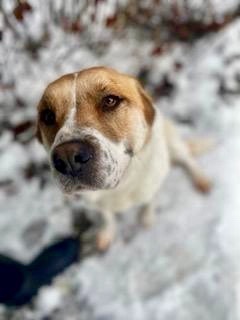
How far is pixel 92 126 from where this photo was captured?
2314mm

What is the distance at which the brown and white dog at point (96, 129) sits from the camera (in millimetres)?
2246

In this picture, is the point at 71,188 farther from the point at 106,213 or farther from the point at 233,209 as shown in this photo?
the point at 233,209

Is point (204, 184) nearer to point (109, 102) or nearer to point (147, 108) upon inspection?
point (147, 108)

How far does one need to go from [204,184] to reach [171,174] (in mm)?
284

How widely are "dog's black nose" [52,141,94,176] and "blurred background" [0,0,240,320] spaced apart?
1.26 metres

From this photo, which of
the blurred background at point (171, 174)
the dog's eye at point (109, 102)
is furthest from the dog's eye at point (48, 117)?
the blurred background at point (171, 174)

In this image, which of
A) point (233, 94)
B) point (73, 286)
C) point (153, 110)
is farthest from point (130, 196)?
point (233, 94)

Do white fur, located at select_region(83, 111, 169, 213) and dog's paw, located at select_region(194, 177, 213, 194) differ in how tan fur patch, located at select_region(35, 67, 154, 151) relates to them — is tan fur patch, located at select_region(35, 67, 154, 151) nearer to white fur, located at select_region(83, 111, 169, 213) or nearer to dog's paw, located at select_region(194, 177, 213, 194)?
white fur, located at select_region(83, 111, 169, 213)

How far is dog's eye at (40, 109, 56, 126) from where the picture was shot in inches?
97.3

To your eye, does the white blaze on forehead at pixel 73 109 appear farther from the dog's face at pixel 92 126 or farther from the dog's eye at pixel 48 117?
the dog's eye at pixel 48 117

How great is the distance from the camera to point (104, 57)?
4105mm

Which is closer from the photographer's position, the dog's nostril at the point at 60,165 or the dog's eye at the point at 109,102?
the dog's nostril at the point at 60,165

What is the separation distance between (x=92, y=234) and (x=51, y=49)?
1.50m

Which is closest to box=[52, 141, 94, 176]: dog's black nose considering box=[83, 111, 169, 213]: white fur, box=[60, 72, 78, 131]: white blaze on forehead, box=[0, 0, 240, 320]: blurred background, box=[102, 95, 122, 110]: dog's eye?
box=[60, 72, 78, 131]: white blaze on forehead
